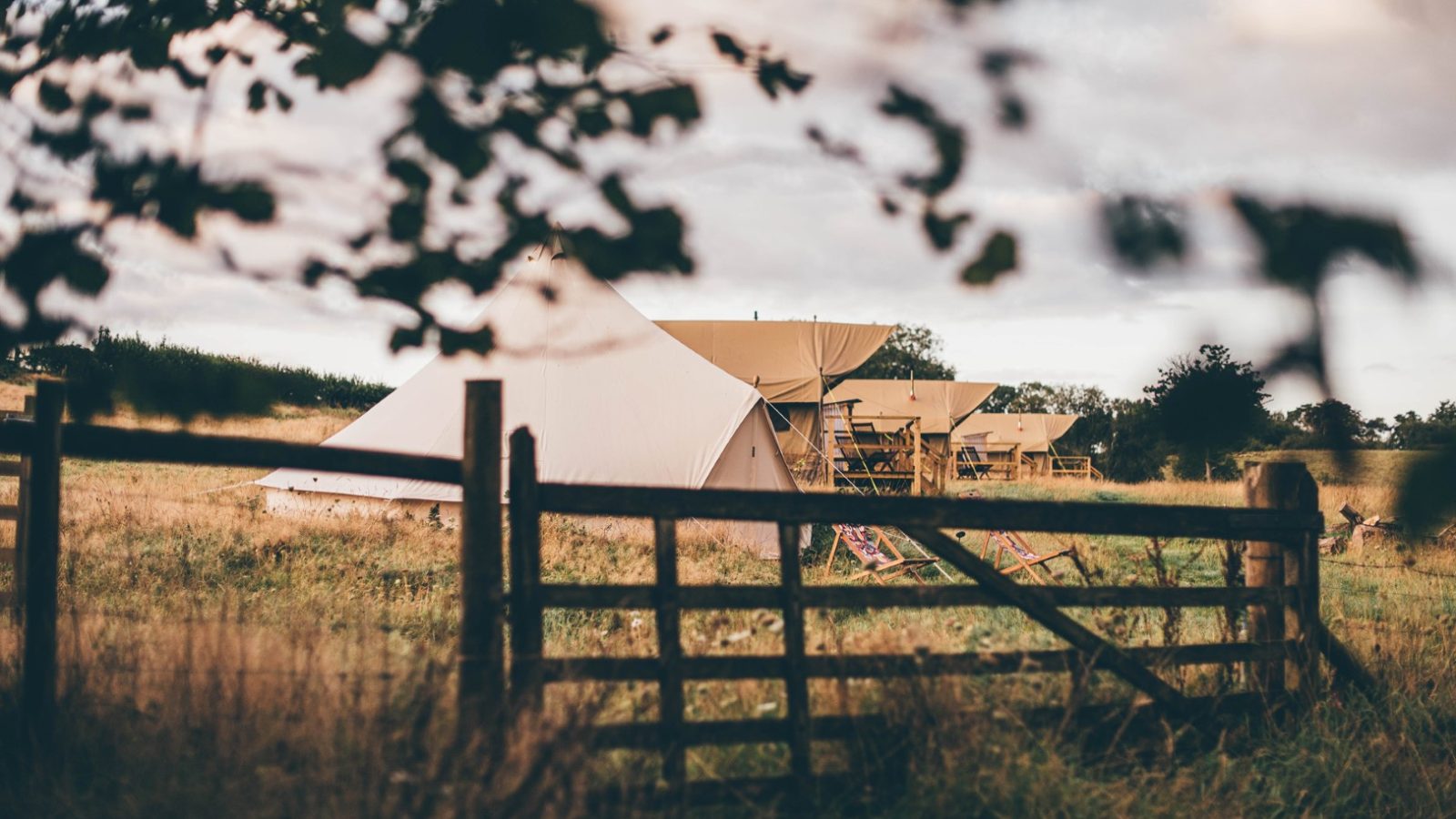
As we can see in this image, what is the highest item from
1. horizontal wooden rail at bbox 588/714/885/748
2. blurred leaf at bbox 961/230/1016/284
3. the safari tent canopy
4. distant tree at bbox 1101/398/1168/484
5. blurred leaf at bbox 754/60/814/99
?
the safari tent canopy

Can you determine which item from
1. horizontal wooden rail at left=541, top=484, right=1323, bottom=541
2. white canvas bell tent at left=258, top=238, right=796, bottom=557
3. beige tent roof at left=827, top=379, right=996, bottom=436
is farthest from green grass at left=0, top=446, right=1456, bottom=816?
beige tent roof at left=827, top=379, right=996, bottom=436

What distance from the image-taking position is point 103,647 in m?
3.49

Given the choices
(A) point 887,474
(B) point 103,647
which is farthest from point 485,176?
(A) point 887,474

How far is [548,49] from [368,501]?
359 inches

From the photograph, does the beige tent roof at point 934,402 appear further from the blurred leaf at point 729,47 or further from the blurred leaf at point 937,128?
the blurred leaf at point 937,128

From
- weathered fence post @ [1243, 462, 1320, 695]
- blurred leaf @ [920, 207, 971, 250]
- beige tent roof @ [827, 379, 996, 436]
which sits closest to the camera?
blurred leaf @ [920, 207, 971, 250]

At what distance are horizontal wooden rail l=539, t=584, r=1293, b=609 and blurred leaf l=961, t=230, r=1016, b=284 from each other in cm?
167

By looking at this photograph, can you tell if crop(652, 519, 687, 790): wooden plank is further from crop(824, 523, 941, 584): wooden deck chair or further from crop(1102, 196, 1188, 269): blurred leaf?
crop(824, 523, 941, 584): wooden deck chair

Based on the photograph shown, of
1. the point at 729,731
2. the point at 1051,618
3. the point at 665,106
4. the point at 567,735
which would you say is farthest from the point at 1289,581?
the point at 665,106

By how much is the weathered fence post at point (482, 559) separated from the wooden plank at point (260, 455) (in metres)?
0.13

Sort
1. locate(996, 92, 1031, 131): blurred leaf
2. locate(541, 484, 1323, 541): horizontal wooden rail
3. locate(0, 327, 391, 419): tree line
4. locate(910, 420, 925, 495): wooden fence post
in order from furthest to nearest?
locate(910, 420, 925, 495): wooden fence post, locate(541, 484, 1323, 541): horizontal wooden rail, locate(0, 327, 391, 419): tree line, locate(996, 92, 1031, 131): blurred leaf

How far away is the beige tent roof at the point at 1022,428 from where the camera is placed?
5106 centimetres

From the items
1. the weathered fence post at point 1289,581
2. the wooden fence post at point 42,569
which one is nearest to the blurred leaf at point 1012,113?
the wooden fence post at point 42,569

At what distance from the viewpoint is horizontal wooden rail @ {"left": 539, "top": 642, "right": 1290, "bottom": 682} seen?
299cm
